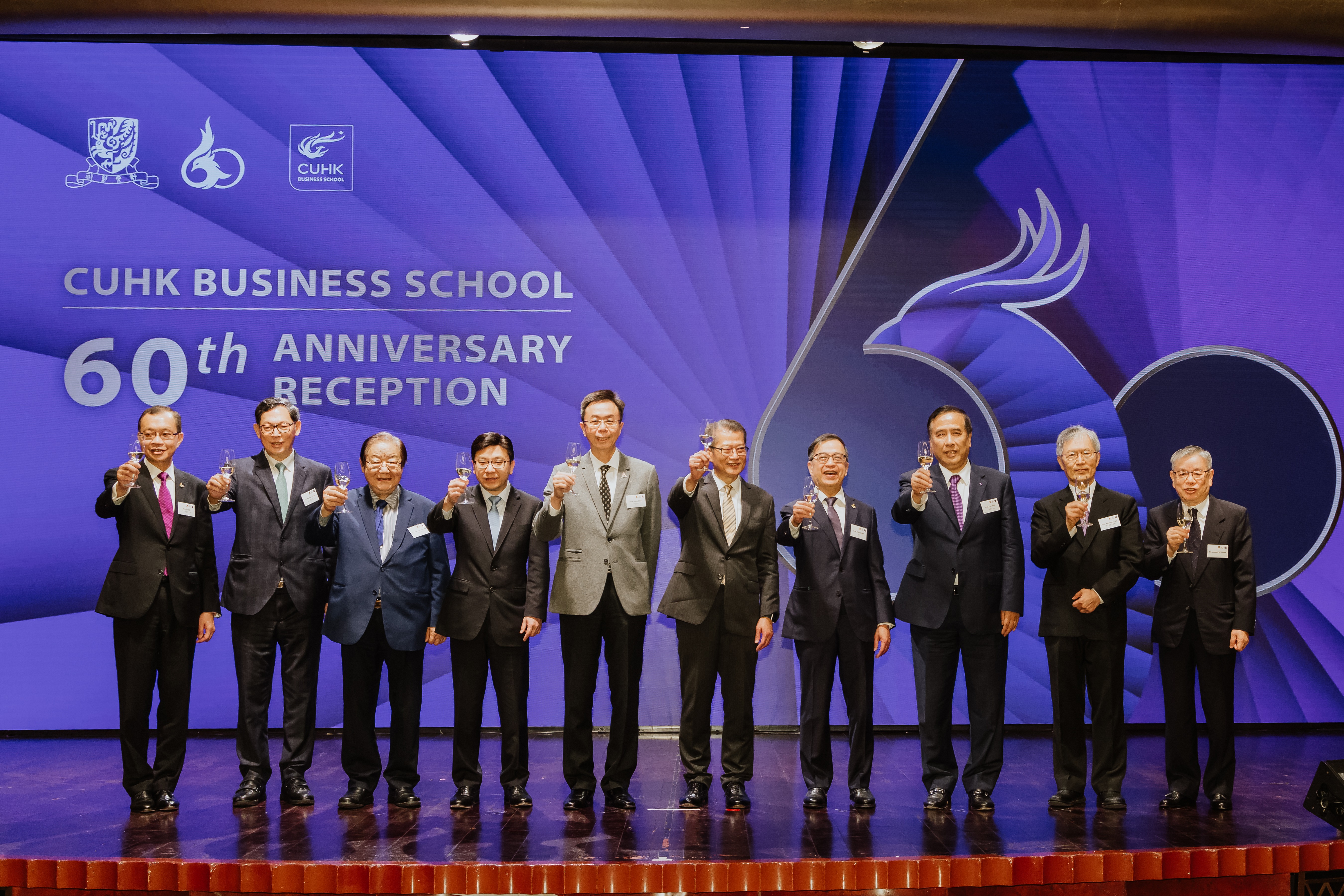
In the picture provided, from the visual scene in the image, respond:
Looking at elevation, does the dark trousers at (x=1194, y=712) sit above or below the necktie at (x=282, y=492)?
below

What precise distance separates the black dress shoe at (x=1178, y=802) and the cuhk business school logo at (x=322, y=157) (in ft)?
17.0

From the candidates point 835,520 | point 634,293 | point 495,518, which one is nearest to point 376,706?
point 495,518

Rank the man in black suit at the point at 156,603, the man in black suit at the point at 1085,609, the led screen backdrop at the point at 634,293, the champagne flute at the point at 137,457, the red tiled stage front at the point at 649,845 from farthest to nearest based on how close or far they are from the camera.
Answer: the led screen backdrop at the point at 634,293, the man in black suit at the point at 1085,609, the man in black suit at the point at 156,603, the champagne flute at the point at 137,457, the red tiled stage front at the point at 649,845

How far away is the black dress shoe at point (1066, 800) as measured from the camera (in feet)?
13.7

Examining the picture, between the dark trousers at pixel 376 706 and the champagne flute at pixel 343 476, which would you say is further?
the dark trousers at pixel 376 706

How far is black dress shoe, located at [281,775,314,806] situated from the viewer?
419 cm

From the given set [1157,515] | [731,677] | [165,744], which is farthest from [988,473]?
[165,744]

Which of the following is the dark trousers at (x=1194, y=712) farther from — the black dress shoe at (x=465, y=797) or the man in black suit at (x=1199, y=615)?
the black dress shoe at (x=465, y=797)

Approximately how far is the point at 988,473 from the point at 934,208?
87.9 inches

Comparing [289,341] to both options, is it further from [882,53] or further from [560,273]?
[882,53]

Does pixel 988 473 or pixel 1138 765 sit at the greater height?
pixel 988 473

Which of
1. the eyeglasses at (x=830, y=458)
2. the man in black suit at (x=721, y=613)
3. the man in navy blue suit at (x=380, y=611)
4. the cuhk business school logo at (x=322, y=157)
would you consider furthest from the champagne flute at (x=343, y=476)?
the cuhk business school logo at (x=322, y=157)

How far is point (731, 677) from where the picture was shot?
4.22 meters

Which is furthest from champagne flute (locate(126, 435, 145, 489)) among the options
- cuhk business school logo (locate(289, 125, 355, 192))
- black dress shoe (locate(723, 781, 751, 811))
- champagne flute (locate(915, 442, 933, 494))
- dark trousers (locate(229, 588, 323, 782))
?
champagne flute (locate(915, 442, 933, 494))
